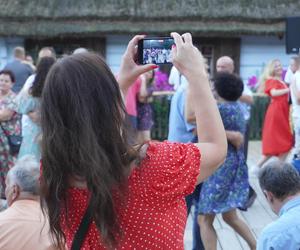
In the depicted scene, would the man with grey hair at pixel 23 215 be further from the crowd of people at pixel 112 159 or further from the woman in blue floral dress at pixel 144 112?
the woman in blue floral dress at pixel 144 112

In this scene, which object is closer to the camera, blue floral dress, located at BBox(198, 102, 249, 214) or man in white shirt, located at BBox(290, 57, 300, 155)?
blue floral dress, located at BBox(198, 102, 249, 214)

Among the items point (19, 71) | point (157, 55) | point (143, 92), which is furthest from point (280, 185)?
point (19, 71)

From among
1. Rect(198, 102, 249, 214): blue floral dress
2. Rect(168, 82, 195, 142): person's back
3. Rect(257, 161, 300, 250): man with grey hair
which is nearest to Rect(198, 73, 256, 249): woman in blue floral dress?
Rect(198, 102, 249, 214): blue floral dress

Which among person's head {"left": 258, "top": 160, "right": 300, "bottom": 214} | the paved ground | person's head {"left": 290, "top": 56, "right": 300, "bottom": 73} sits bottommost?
the paved ground

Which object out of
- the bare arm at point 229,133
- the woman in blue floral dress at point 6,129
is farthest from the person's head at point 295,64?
the woman in blue floral dress at point 6,129

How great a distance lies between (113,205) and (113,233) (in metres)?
0.08

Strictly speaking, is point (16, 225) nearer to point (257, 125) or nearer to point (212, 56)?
point (257, 125)

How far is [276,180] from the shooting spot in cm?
329

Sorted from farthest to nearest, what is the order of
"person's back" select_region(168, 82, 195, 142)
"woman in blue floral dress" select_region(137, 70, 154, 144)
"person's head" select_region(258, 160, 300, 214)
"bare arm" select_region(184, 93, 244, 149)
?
"woman in blue floral dress" select_region(137, 70, 154, 144) → "person's back" select_region(168, 82, 195, 142) → "bare arm" select_region(184, 93, 244, 149) → "person's head" select_region(258, 160, 300, 214)

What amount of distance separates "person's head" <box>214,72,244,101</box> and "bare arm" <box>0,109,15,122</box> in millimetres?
2021

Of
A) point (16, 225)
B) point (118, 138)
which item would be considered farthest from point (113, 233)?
point (16, 225)

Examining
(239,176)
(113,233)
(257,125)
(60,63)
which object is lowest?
(257,125)

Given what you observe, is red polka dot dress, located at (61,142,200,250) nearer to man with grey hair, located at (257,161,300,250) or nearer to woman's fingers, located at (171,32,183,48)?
woman's fingers, located at (171,32,183,48)

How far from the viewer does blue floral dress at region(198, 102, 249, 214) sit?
15.6ft
